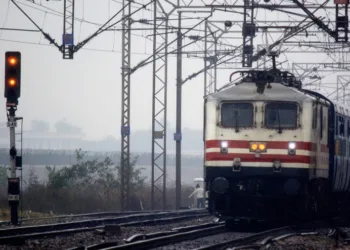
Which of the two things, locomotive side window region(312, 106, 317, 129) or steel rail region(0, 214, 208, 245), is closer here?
steel rail region(0, 214, 208, 245)

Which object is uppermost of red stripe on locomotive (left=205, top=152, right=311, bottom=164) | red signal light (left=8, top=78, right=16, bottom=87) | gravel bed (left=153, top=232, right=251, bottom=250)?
red signal light (left=8, top=78, right=16, bottom=87)

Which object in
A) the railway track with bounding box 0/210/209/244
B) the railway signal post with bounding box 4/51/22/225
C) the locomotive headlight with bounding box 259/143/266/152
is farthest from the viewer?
the railway signal post with bounding box 4/51/22/225

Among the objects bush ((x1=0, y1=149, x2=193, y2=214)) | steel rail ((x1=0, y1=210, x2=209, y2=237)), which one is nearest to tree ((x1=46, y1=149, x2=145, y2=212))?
bush ((x1=0, y1=149, x2=193, y2=214))

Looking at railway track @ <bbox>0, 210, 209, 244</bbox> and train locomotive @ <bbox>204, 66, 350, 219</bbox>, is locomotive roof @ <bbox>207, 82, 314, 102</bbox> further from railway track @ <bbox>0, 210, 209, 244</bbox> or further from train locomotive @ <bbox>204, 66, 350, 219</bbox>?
railway track @ <bbox>0, 210, 209, 244</bbox>

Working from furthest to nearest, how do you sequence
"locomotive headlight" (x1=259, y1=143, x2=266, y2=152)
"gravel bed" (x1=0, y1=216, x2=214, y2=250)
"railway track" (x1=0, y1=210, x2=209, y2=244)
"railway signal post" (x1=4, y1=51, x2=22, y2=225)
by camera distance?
"railway signal post" (x1=4, y1=51, x2=22, y2=225), "locomotive headlight" (x1=259, y1=143, x2=266, y2=152), "railway track" (x1=0, y1=210, x2=209, y2=244), "gravel bed" (x1=0, y1=216, x2=214, y2=250)

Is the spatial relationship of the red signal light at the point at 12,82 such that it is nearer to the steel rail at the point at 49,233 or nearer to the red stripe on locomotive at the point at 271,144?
the steel rail at the point at 49,233

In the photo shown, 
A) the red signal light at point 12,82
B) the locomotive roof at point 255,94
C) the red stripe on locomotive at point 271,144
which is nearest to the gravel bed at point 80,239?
the red stripe on locomotive at point 271,144

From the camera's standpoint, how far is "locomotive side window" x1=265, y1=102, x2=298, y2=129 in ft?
74.3

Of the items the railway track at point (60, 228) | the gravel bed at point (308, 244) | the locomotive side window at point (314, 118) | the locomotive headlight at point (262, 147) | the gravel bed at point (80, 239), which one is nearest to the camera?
the gravel bed at point (80, 239)

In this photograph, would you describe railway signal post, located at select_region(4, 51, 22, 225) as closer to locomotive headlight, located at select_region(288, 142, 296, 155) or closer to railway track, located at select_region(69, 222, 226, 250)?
railway track, located at select_region(69, 222, 226, 250)

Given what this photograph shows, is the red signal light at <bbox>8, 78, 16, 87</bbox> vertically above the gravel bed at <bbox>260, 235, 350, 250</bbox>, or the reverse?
the red signal light at <bbox>8, 78, 16, 87</bbox>

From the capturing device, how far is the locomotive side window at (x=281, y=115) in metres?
22.7

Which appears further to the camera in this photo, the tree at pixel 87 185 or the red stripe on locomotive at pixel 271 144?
the tree at pixel 87 185

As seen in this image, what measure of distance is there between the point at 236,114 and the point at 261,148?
1.00 m
